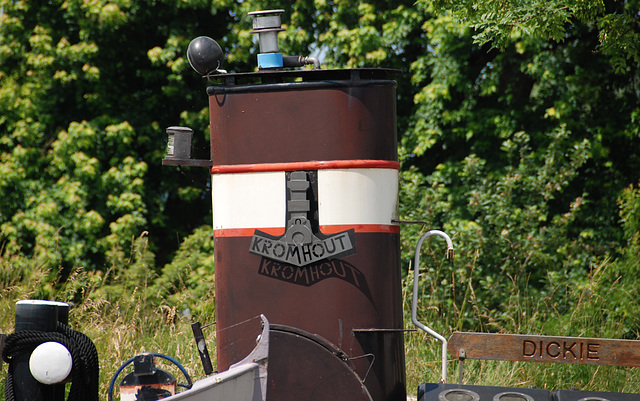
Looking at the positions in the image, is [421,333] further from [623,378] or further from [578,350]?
[578,350]

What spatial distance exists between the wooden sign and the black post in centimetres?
208

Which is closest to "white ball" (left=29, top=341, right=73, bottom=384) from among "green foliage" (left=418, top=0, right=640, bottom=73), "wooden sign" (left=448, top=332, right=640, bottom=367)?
"wooden sign" (left=448, top=332, right=640, bottom=367)

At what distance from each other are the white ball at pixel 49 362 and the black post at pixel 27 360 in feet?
0.30

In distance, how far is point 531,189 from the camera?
27.4 feet

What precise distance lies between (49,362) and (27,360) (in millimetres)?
162

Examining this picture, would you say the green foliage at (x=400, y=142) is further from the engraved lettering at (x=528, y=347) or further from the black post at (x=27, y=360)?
the black post at (x=27, y=360)

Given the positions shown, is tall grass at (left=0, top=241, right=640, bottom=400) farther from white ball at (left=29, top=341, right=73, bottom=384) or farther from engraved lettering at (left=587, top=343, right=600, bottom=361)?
white ball at (left=29, top=341, right=73, bottom=384)

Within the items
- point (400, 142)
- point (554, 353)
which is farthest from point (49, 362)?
point (400, 142)

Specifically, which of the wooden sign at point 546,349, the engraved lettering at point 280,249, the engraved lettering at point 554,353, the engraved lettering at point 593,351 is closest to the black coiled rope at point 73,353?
the engraved lettering at point 280,249

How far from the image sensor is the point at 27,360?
298cm

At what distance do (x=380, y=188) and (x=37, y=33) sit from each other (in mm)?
7683

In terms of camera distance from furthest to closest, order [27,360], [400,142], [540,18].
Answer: [400,142] → [540,18] → [27,360]

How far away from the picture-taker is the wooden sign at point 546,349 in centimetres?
390

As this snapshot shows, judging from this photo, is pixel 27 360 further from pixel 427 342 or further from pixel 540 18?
pixel 540 18
